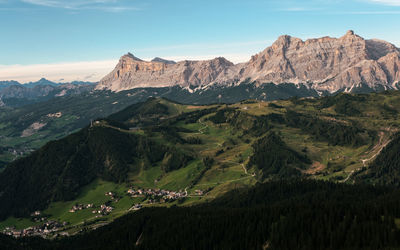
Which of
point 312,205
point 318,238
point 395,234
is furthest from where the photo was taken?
point 312,205

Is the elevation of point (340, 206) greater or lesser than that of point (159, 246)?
greater

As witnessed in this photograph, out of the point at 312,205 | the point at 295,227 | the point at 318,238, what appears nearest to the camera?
the point at 318,238

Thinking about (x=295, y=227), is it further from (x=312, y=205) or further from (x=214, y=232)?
(x=214, y=232)

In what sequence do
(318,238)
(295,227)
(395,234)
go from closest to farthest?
(395,234), (318,238), (295,227)

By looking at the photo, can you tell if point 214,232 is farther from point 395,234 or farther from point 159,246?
point 395,234

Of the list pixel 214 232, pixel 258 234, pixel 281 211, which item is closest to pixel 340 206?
pixel 281 211

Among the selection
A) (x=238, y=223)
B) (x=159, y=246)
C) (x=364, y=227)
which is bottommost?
(x=159, y=246)

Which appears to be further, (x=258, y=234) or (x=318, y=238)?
(x=258, y=234)

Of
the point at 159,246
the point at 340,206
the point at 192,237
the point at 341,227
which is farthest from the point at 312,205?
the point at 159,246

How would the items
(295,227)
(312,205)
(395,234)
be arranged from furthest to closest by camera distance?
(312,205) → (295,227) → (395,234)
